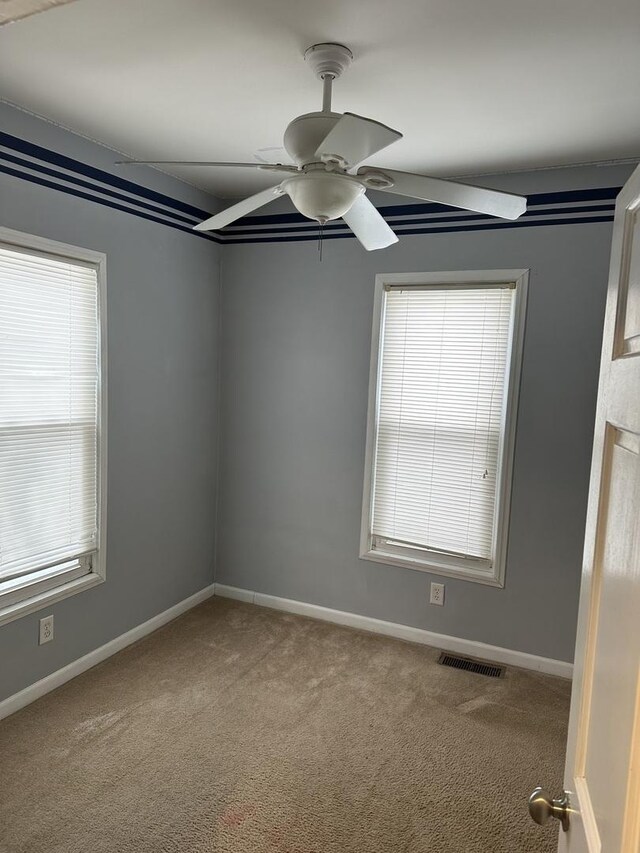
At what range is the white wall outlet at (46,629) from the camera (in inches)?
104

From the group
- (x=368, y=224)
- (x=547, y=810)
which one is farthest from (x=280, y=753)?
(x=368, y=224)

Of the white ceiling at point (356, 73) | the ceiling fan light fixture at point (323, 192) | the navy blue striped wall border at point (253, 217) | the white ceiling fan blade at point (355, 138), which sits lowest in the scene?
Result: the ceiling fan light fixture at point (323, 192)

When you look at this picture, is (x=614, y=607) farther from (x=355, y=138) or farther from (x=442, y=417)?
(x=442, y=417)

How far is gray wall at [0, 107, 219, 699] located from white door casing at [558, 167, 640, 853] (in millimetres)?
2315

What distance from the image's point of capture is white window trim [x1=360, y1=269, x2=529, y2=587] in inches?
116

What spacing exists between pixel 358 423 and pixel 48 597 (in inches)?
71.3

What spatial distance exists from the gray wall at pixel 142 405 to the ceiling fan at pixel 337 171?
1.06m

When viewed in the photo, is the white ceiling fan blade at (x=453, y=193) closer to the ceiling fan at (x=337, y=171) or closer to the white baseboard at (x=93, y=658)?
the ceiling fan at (x=337, y=171)

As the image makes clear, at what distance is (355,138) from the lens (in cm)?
147

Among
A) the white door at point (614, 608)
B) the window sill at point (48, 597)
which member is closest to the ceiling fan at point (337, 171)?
the white door at point (614, 608)

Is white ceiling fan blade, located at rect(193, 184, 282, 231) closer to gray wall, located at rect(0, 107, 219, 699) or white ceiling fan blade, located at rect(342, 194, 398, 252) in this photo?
white ceiling fan blade, located at rect(342, 194, 398, 252)

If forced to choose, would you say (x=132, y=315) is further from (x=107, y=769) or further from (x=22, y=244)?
(x=107, y=769)

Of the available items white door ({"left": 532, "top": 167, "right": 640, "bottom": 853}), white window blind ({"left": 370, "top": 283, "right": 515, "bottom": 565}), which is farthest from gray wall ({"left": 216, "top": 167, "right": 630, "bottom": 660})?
white door ({"left": 532, "top": 167, "right": 640, "bottom": 853})

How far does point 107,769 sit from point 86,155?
8.52ft
